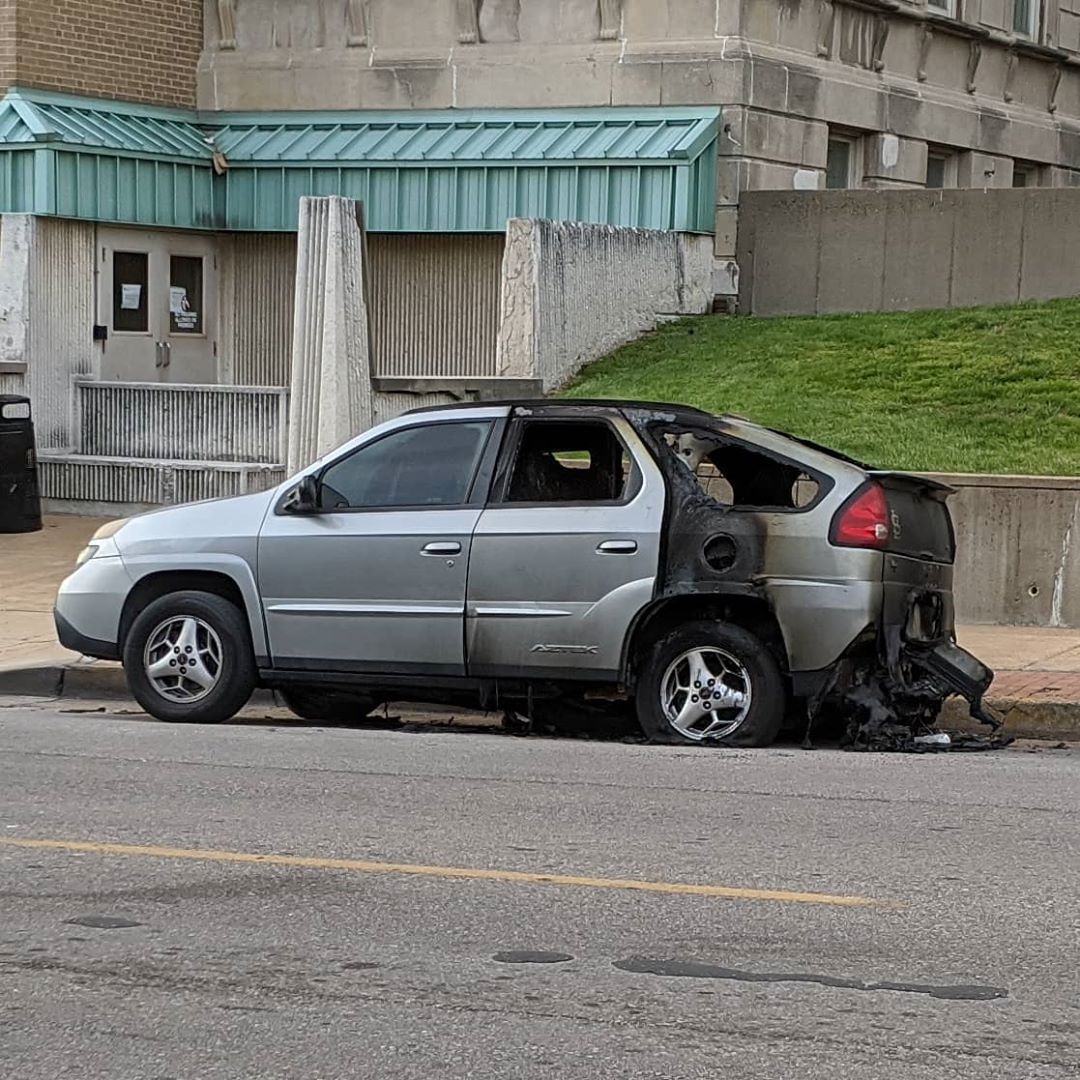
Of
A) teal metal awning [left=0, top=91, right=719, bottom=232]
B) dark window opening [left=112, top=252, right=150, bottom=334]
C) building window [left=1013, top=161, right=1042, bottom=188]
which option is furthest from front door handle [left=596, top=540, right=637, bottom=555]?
building window [left=1013, top=161, right=1042, bottom=188]

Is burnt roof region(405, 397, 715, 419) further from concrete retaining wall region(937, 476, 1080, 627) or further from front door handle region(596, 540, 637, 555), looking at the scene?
concrete retaining wall region(937, 476, 1080, 627)

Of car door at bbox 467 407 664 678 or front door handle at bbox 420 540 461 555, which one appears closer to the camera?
car door at bbox 467 407 664 678

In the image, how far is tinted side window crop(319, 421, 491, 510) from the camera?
10734mm

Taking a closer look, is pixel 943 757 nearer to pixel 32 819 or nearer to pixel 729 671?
pixel 729 671

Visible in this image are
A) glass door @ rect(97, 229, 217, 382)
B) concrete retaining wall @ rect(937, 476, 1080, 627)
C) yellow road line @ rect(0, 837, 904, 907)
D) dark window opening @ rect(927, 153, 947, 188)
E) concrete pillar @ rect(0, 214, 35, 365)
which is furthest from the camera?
dark window opening @ rect(927, 153, 947, 188)

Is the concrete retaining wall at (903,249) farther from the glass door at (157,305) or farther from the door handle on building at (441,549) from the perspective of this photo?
the door handle on building at (441,549)

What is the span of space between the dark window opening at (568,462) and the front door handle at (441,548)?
480 millimetres

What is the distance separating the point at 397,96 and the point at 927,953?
61.8ft

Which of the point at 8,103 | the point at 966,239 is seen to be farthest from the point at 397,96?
the point at 966,239

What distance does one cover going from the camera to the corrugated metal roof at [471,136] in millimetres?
21922

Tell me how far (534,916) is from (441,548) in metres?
4.09

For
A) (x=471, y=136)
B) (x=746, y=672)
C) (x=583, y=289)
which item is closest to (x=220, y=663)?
(x=746, y=672)

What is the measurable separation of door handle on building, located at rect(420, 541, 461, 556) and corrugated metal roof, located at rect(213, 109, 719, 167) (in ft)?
39.1

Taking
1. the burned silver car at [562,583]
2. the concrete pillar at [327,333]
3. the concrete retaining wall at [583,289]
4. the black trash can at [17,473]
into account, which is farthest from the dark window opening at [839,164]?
the burned silver car at [562,583]
